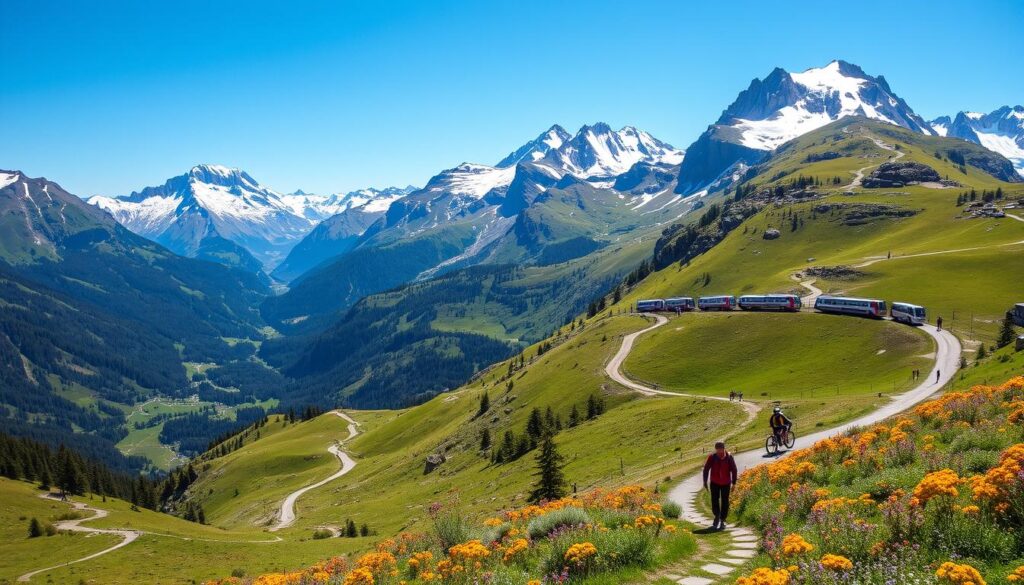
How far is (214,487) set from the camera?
17662 cm

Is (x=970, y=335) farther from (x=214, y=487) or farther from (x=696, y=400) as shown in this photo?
(x=214, y=487)

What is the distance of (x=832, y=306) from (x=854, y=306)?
378 cm

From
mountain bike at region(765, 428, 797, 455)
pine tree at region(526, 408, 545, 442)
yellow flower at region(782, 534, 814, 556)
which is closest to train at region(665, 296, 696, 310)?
pine tree at region(526, 408, 545, 442)

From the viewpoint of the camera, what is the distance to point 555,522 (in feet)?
58.6

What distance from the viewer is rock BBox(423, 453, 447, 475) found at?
11369 centimetres

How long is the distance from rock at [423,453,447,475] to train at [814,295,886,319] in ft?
261

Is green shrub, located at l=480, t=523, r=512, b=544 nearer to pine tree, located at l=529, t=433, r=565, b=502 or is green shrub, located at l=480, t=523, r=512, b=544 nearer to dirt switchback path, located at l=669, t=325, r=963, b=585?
dirt switchback path, located at l=669, t=325, r=963, b=585

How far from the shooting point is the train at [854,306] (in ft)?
316

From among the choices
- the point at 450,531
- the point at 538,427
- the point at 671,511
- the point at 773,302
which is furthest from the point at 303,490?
the point at 671,511

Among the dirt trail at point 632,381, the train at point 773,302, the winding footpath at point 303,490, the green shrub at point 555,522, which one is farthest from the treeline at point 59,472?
the train at point 773,302

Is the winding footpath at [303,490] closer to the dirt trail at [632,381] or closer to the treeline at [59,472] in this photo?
the treeline at [59,472]

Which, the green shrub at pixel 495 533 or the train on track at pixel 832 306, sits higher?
the green shrub at pixel 495 533

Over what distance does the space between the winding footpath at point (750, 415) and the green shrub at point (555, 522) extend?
3.93 m

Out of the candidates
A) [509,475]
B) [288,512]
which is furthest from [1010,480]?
[288,512]
